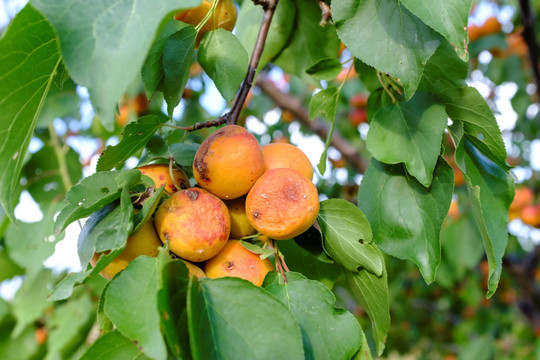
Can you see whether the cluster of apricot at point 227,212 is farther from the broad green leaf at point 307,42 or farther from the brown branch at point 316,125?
the brown branch at point 316,125

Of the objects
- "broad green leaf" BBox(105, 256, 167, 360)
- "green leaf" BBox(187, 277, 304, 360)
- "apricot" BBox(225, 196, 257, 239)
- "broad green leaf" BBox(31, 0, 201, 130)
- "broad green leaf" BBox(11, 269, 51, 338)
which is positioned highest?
"broad green leaf" BBox(31, 0, 201, 130)

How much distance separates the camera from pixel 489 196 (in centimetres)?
68

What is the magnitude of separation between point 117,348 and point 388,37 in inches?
16.3

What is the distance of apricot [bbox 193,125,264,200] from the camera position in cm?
53

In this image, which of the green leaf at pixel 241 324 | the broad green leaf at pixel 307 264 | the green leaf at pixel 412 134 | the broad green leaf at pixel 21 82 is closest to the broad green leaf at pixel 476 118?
the green leaf at pixel 412 134

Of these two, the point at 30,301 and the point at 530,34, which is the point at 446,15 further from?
the point at 30,301

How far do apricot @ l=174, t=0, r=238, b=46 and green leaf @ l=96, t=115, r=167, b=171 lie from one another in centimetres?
16

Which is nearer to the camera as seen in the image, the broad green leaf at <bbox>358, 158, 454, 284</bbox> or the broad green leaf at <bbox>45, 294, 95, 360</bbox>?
the broad green leaf at <bbox>358, 158, 454, 284</bbox>

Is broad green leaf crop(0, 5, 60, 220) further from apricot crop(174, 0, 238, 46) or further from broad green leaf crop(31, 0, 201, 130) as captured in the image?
apricot crop(174, 0, 238, 46)

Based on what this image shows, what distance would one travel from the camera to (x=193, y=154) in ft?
2.02

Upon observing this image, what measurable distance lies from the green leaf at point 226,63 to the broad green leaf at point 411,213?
8.8 inches

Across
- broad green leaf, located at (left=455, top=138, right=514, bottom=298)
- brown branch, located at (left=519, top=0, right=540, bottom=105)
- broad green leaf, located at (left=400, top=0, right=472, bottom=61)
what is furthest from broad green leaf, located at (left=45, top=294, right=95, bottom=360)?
brown branch, located at (left=519, top=0, right=540, bottom=105)

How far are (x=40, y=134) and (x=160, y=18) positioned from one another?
1165 millimetres

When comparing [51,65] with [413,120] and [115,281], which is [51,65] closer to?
[115,281]
